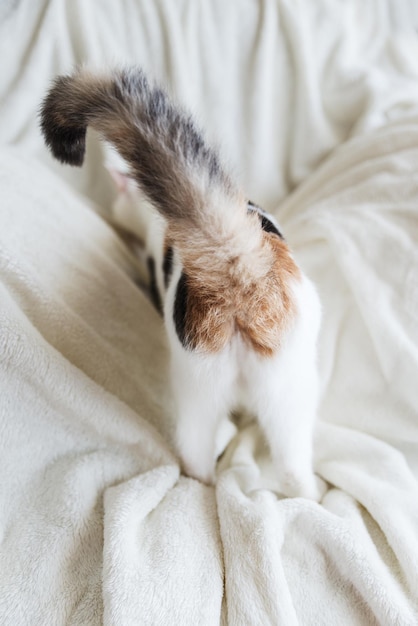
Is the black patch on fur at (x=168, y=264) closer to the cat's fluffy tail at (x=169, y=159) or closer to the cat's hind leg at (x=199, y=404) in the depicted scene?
the cat's hind leg at (x=199, y=404)

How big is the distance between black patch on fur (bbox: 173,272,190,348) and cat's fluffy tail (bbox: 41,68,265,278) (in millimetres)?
99

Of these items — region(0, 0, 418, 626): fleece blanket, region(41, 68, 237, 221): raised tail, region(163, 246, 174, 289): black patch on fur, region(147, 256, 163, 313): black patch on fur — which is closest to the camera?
region(41, 68, 237, 221): raised tail

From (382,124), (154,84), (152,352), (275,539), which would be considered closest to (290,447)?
(275,539)

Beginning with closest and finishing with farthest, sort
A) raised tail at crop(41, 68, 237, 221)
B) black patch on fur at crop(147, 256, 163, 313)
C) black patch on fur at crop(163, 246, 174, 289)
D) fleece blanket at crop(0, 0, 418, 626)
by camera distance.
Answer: raised tail at crop(41, 68, 237, 221) < fleece blanket at crop(0, 0, 418, 626) < black patch on fur at crop(163, 246, 174, 289) < black patch on fur at crop(147, 256, 163, 313)

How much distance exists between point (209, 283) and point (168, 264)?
A: 30cm

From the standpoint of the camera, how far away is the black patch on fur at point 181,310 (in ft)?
2.24

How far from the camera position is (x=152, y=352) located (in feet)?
3.27

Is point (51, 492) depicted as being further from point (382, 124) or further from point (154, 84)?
point (382, 124)

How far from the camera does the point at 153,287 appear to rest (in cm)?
119

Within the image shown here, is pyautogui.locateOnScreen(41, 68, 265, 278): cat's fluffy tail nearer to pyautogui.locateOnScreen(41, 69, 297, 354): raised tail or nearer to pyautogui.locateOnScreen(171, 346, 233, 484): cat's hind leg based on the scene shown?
pyautogui.locateOnScreen(41, 69, 297, 354): raised tail

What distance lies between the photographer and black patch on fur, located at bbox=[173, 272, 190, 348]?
682 millimetres

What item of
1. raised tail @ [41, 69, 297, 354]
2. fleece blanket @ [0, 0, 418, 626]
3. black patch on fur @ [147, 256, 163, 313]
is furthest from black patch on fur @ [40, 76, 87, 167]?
black patch on fur @ [147, 256, 163, 313]

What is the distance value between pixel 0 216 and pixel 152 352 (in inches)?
14.3

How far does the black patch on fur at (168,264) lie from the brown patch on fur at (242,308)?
8.7 inches
